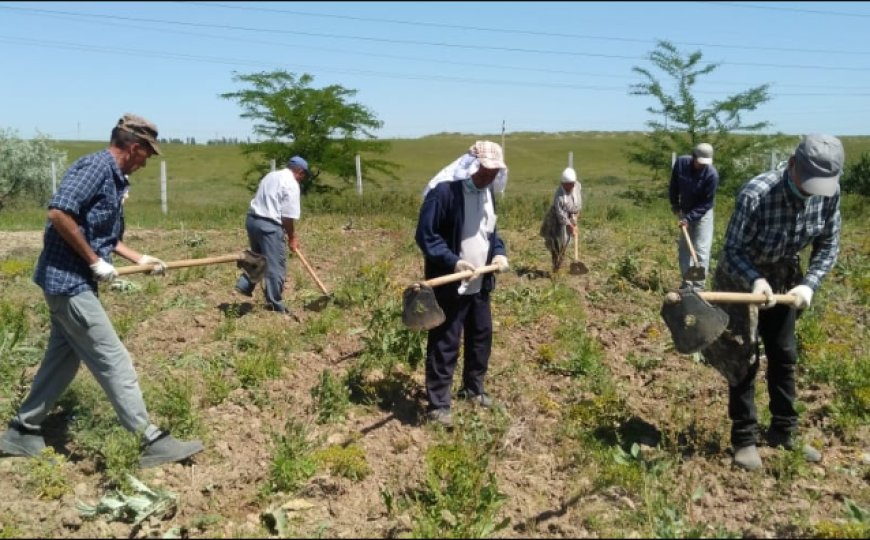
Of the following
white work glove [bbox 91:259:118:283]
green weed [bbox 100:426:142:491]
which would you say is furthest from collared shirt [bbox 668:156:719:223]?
green weed [bbox 100:426:142:491]

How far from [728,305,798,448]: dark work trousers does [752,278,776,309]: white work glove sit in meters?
0.26

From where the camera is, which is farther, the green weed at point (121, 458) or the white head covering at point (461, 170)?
the white head covering at point (461, 170)

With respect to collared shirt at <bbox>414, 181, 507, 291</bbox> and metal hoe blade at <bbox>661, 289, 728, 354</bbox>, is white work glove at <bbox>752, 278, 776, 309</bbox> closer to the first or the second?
metal hoe blade at <bbox>661, 289, 728, 354</bbox>

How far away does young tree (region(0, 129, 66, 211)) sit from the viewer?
2242cm

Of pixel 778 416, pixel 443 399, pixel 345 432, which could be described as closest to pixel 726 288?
pixel 778 416

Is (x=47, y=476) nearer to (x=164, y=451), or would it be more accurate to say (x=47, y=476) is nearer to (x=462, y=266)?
(x=164, y=451)

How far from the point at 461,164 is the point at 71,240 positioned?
217 centimetres

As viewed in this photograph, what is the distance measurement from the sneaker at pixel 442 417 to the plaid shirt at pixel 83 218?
83.2 inches

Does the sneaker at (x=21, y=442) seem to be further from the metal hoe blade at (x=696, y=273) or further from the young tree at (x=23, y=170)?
the young tree at (x=23, y=170)

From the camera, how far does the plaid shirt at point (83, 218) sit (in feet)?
12.1

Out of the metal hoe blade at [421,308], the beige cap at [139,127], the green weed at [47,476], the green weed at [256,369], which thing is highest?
the beige cap at [139,127]

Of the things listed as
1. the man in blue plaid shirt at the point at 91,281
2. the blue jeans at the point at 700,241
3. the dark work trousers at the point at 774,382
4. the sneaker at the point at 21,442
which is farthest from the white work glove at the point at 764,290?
the sneaker at the point at 21,442

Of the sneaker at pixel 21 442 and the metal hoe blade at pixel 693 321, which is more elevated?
the metal hoe blade at pixel 693 321

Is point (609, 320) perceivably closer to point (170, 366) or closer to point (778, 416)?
point (778, 416)
